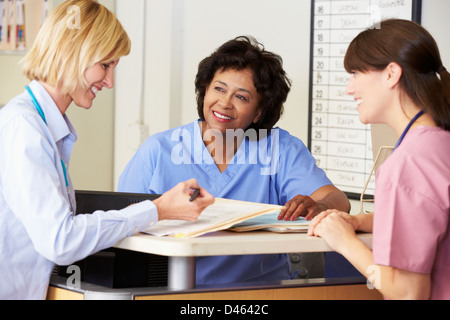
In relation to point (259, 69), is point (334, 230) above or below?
below

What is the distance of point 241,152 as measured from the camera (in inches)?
86.7

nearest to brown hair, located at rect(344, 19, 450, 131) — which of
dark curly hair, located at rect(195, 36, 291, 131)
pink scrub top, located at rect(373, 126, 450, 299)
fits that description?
pink scrub top, located at rect(373, 126, 450, 299)

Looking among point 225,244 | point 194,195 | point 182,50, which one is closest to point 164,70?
point 182,50

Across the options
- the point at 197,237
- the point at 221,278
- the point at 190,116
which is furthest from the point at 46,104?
the point at 190,116

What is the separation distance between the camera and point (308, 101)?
3.20 meters

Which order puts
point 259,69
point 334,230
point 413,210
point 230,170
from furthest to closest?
point 259,69
point 230,170
point 334,230
point 413,210

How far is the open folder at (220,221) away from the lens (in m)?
1.32

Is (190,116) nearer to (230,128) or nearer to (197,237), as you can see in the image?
(230,128)

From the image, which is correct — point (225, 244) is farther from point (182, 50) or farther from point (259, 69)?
point (182, 50)

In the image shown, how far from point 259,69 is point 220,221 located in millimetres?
1031

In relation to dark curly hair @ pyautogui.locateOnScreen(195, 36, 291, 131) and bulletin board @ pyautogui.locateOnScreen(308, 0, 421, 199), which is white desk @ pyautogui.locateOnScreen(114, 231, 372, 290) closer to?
dark curly hair @ pyautogui.locateOnScreen(195, 36, 291, 131)

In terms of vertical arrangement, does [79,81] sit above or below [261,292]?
above

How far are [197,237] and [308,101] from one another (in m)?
2.02
